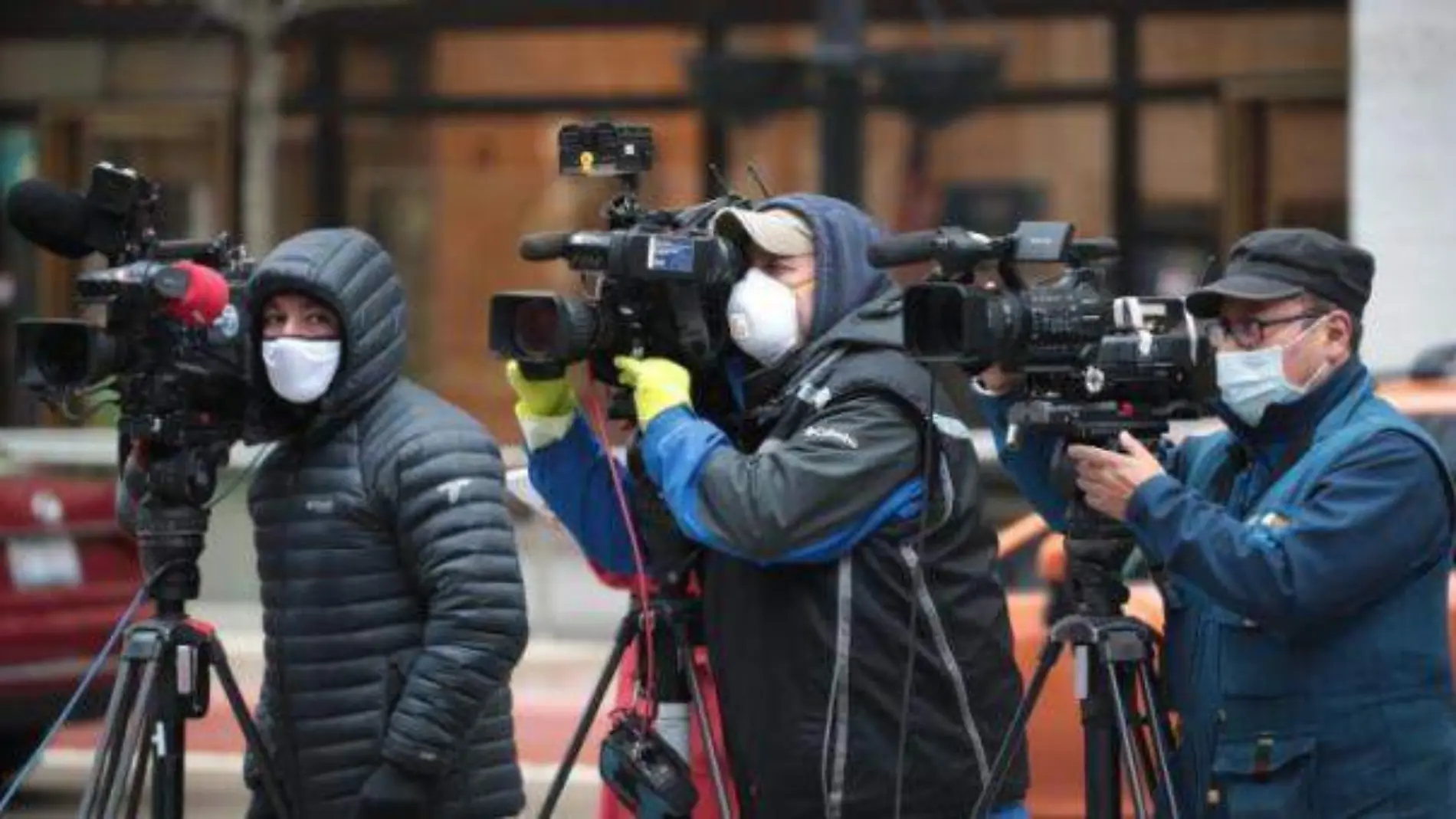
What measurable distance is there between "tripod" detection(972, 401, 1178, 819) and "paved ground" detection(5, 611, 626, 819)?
14.1ft

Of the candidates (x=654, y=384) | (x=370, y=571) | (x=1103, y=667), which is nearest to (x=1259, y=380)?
(x=1103, y=667)

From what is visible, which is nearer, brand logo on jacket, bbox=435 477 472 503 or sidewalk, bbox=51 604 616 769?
brand logo on jacket, bbox=435 477 472 503

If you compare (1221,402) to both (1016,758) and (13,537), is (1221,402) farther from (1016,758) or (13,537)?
(13,537)

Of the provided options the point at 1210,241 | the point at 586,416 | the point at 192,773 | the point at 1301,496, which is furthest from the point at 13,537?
the point at 1210,241

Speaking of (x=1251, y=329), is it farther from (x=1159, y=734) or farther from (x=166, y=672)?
(x=166, y=672)

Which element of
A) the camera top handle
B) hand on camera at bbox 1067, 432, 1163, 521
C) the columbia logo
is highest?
the camera top handle

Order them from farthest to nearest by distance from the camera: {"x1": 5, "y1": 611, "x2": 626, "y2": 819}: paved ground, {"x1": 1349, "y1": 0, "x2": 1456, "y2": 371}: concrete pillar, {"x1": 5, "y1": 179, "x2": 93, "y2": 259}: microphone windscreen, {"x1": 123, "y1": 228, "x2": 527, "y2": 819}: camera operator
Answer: {"x1": 1349, "y1": 0, "x2": 1456, "y2": 371}: concrete pillar → {"x1": 5, "y1": 611, "x2": 626, "y2": 819}: paved ground → {"x1": 5, "y1": 179, "x2": 93, "y2": 259}: microphone windscreen → {"x1": 123, "y1": 228, "x2": 527, "y2": 819}: camera operator

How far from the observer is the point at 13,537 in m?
10.5

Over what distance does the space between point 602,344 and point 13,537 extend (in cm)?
521

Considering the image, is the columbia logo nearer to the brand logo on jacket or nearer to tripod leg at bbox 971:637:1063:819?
tripod leg at bbox 971:637:1063:819

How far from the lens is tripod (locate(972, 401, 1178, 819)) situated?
5.51 m

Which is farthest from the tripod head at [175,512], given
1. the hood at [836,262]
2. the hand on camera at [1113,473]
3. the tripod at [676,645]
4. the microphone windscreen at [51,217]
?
the hand on camera at [1113,473]

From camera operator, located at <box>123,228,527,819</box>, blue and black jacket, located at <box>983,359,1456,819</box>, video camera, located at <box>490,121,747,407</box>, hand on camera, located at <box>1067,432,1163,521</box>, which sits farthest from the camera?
camera operator, located at <box>123,228,527,819</box>

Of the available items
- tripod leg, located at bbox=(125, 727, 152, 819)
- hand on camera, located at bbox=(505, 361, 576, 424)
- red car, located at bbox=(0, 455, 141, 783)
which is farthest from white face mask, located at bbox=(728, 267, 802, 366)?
red car, located at bbox=(0, 455, 141, 783)
